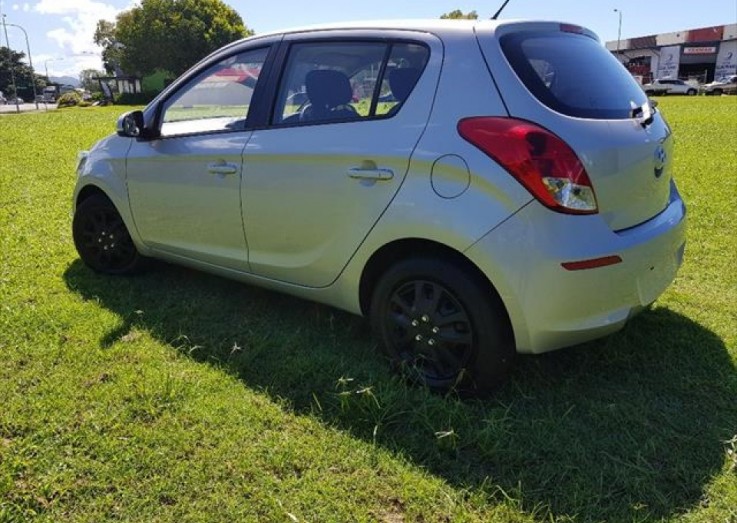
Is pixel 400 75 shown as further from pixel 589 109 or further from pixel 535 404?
pixel 535 404

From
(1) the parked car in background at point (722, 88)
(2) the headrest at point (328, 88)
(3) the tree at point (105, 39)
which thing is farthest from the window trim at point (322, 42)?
(3) the tree at point (105, 39)

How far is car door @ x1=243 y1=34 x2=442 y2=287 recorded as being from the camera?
2.98 metres

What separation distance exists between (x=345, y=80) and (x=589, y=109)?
4.00 ft

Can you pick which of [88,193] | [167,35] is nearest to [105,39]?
[167,35]

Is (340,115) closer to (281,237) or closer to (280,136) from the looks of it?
(280,136)

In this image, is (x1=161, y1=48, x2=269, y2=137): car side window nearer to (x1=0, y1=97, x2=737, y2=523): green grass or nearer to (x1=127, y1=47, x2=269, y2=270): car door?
(x1=127, y1=47, x2=269, y2=270): car door

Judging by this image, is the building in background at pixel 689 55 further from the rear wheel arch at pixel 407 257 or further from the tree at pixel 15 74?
the tree at pixel 15 74

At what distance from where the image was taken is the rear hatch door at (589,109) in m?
2.68

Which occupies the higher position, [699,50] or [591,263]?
[699,50]

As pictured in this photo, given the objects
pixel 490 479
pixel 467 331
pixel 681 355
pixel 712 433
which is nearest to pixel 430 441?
pixel 490 479

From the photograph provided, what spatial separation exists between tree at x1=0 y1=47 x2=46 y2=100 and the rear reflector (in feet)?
326

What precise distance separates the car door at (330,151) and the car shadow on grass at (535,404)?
18.4 inches

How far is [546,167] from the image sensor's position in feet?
8.53

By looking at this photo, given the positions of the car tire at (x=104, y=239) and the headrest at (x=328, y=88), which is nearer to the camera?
the headrest at (x=328, y=88)
